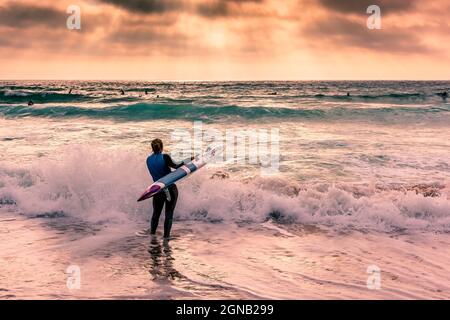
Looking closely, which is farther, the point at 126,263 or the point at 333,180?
the point at 333,180

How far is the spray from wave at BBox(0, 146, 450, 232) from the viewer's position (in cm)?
900

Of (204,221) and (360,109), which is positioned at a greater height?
(360,109)

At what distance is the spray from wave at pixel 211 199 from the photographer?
900 centimetres

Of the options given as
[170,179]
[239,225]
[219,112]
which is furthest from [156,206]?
[219,112]

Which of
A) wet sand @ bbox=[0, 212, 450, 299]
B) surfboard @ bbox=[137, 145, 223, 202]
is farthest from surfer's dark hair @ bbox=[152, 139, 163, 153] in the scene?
wet sand @ bbox=[0, 212, 450, 299]

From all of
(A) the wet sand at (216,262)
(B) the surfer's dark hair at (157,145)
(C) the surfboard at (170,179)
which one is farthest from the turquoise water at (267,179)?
(B) the surfer's dark hair at (157,145)

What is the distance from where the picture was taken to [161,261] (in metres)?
6.62

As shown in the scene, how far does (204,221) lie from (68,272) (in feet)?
11.0

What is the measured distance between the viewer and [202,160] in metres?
9.30

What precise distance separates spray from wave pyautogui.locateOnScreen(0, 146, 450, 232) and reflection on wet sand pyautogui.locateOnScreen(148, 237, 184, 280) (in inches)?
73.1

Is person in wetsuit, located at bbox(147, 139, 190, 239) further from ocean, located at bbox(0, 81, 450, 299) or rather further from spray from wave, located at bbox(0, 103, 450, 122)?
spray from wave, located at bbox(0, 103, 450, 122)
